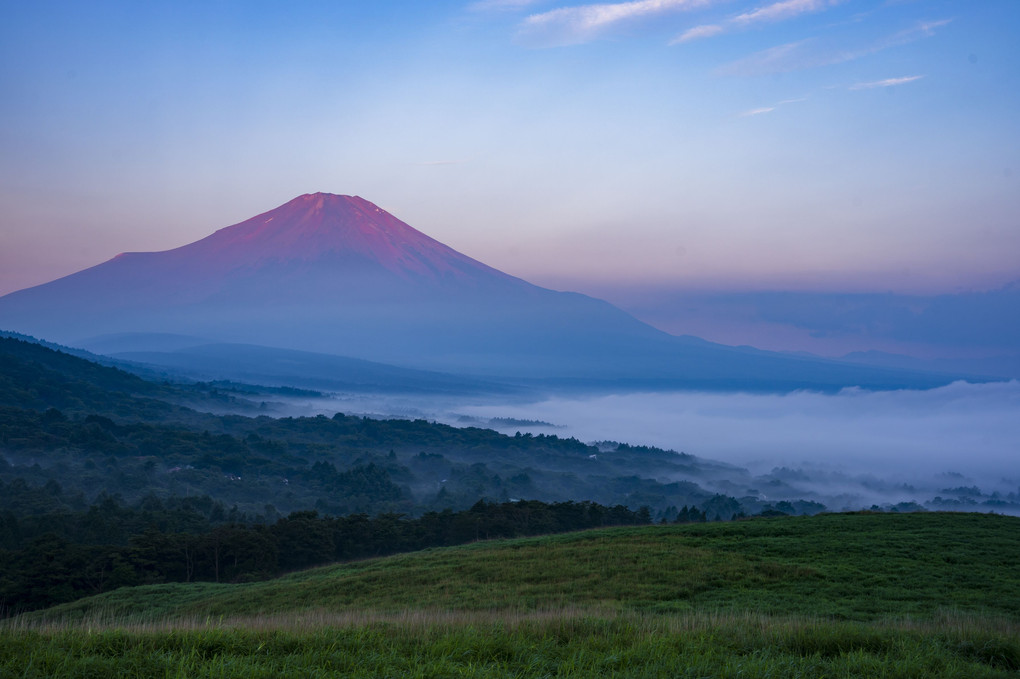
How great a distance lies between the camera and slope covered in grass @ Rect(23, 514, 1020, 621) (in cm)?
983

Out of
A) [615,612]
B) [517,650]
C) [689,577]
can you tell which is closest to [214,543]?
[689,577]

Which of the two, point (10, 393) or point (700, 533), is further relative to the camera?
point (10, 393)

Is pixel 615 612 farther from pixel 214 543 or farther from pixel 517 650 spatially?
pixel 214 543

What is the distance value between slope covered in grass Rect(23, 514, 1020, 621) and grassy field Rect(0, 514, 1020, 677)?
0.07 m

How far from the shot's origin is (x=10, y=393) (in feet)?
264

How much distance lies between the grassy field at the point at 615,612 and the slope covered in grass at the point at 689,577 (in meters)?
0.07

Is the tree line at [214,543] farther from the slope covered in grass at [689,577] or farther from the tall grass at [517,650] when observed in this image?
the tall grass at [517,650]

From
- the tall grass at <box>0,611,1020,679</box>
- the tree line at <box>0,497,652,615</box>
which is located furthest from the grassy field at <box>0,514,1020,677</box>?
the tree line at <box>0,497,652,615</box>

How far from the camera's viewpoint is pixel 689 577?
11.7 m

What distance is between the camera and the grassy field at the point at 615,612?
5.17 m

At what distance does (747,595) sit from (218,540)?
2229 cm

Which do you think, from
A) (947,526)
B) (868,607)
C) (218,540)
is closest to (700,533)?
(947,526)

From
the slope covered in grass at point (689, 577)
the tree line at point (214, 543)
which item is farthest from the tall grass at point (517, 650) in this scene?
the tree line at point (214, 543)

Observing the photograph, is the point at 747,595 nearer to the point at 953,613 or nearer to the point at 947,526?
the point at 953,613
